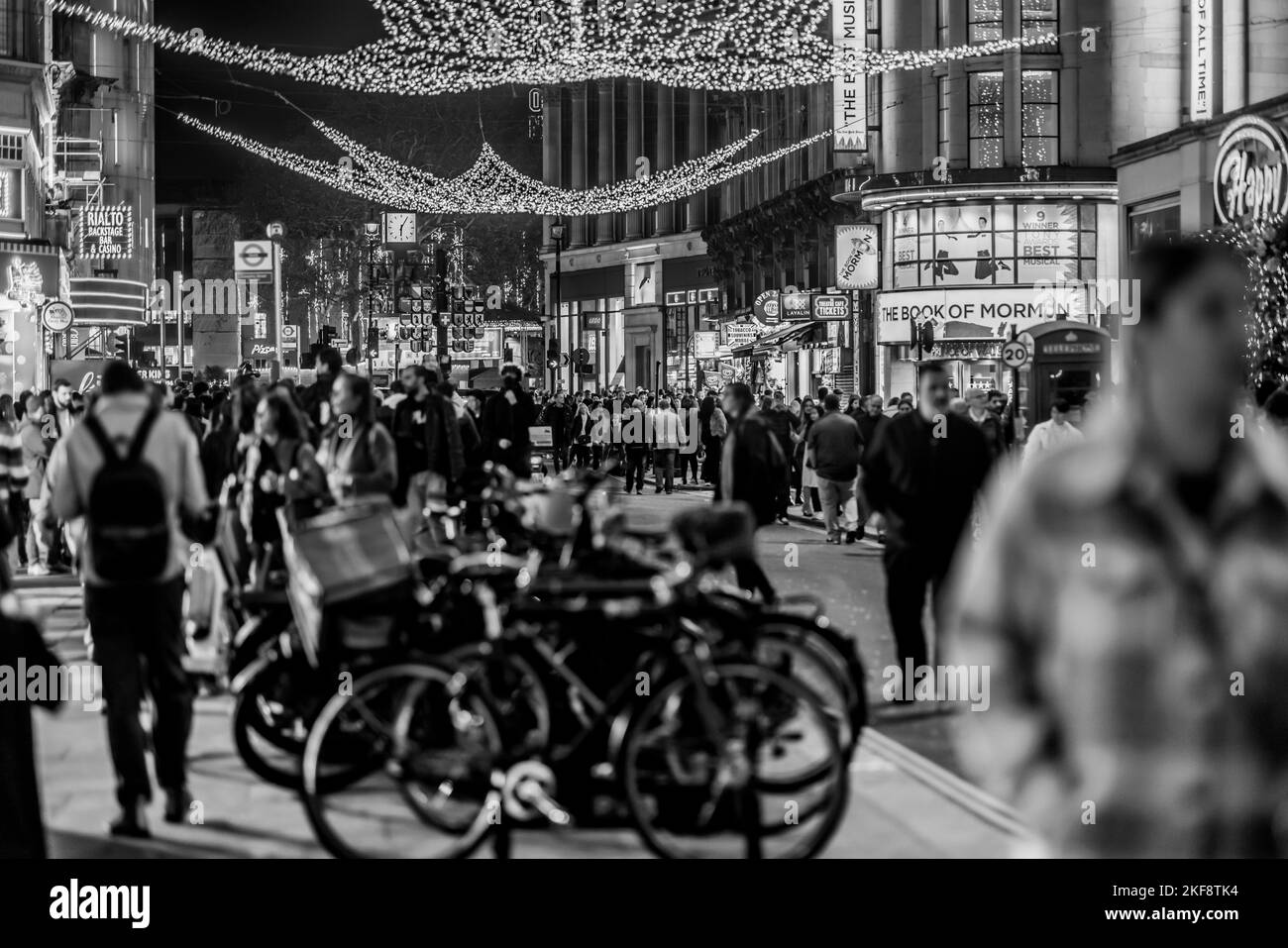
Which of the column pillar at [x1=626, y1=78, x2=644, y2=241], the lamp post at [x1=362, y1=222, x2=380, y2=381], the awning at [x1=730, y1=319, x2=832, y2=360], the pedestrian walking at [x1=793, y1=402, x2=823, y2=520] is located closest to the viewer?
the pedestrian walking at [x1=793, y1=402, x2=823, y2=520]

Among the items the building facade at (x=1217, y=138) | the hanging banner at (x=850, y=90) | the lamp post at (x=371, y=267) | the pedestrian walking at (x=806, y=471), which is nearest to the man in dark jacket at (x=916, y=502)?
the pedestrian walking at (x=806, y=471)

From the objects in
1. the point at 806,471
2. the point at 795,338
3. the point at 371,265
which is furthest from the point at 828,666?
the point at 371,265

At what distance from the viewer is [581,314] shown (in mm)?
92562

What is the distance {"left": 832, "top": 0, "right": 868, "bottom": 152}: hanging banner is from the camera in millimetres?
49625

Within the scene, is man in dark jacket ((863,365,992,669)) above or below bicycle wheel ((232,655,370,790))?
above

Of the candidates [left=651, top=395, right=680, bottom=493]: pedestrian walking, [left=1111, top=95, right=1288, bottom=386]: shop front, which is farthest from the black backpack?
[left=651, top=395, right=680, bottom=493]: pedestrian walking

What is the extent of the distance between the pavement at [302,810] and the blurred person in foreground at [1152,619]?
3.27m

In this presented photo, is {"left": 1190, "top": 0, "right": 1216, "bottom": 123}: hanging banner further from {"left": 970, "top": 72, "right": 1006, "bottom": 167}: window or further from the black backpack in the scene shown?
the black backpack

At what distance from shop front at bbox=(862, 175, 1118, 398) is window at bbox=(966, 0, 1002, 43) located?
3780 mm

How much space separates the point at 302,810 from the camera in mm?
8328

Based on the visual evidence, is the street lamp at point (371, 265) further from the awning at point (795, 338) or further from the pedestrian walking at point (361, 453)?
the pedestrian walking at point (361, 453)

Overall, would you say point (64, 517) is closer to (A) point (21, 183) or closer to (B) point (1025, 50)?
(A) point (21, 183)

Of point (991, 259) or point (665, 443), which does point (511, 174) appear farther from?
point (665, 443)

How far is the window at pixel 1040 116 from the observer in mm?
47719
